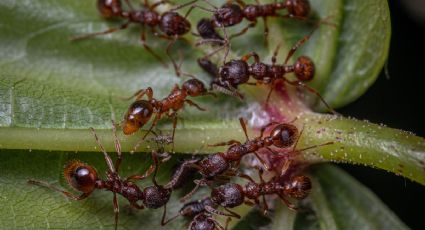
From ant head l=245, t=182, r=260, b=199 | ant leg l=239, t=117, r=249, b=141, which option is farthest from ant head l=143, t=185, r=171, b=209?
ant leg l=239, t=117, r=249, b=141

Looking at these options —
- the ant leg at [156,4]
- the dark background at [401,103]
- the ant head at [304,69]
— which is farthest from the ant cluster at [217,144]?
the dark background at [401,103]

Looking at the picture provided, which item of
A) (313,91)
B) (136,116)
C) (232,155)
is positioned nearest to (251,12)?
(313,91)

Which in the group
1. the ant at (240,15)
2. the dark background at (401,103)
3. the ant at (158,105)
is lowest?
the dark background at (401,103)

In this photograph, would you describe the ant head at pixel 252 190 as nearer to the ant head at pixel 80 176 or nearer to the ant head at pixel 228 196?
the ant head at pixel 228 196

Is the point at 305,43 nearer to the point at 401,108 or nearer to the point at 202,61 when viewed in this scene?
the point at 202,61

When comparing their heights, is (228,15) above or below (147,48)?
above

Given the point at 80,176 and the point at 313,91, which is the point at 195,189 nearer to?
the point at 80,176

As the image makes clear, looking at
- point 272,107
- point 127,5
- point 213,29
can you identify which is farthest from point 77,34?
point 272,107
